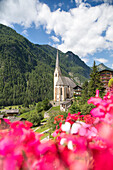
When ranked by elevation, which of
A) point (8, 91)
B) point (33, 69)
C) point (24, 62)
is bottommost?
point (8, 91)

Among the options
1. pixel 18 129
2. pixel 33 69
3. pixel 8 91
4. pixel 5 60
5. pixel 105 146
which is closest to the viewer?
pixel 105 146

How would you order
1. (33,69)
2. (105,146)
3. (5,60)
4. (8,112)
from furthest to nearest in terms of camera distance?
(33,69), (5,60), (8,112), (105,146)

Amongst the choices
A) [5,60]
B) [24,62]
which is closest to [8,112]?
[5,60]

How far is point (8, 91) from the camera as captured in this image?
106938 millimetres

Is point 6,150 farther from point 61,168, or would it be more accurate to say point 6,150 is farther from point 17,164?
point 61,168

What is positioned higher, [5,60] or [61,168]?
[5,60]

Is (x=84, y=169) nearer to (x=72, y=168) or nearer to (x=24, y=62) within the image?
(x=72, y=168)

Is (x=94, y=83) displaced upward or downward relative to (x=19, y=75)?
downward

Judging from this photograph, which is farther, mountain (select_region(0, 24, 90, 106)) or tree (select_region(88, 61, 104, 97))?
mountain (select_region(0, 24, 90, 106))

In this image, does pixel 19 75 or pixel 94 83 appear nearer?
pixel 94 83

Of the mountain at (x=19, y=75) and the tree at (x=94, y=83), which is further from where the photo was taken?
the mountain at (x=19, y=75)

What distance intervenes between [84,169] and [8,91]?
387 ft

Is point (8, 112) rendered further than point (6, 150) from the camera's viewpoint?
Yes

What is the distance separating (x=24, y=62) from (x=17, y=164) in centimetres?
17706
